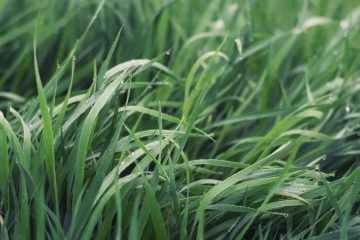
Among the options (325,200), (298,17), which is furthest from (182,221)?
(298,17)

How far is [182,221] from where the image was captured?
1.36m

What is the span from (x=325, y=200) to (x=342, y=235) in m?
0.18

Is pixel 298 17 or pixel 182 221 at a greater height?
pixel 298 17

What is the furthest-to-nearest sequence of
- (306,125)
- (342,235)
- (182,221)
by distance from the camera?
(306,125) < (182,221) < (342,235)

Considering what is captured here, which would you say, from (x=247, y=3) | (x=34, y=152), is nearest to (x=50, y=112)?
(x=34, y=152)

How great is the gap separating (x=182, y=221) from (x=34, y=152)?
0.33m

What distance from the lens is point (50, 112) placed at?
1.42 meters

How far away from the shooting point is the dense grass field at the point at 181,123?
53.2 inches

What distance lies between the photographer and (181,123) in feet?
4.94

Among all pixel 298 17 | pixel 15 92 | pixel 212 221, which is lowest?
pixel 212 221

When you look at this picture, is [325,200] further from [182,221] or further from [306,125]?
[306,125]

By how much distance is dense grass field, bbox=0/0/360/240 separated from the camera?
1.35 meters

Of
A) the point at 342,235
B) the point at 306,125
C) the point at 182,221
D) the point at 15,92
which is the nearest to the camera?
the point at 342,235

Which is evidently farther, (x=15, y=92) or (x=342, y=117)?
(x=15, y=92)
